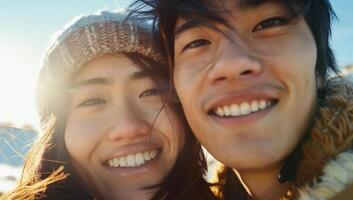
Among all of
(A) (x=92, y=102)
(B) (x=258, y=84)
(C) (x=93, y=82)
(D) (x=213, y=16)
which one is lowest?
(A) (x=92, y=102)

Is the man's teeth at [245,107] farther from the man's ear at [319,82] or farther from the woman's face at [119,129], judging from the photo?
the woman's face at [119,129]

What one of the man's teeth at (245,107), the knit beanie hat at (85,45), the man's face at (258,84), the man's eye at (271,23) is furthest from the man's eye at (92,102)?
the man's eye at (271,23)

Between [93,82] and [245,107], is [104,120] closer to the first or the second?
[93,82]

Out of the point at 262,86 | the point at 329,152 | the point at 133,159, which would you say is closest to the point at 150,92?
the point at 133,159

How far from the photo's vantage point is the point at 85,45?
2359 mm

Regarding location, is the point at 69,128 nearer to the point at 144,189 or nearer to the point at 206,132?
the point at 144,189

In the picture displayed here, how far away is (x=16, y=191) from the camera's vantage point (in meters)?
2.44

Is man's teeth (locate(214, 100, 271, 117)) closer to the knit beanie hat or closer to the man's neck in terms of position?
the man's neck

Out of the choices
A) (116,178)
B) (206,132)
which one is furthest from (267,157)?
(116,178)

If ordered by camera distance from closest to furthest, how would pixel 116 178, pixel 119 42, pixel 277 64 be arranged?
pixel 277 64 < pixel 119 42 < pixel 116 178

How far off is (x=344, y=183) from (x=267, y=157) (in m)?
0.42

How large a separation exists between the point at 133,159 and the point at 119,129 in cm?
24

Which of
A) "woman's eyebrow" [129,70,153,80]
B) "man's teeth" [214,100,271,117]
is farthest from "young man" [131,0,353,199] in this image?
"woman's eyebrow" [129,70,153,80]

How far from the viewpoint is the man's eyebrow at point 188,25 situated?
1973mm
